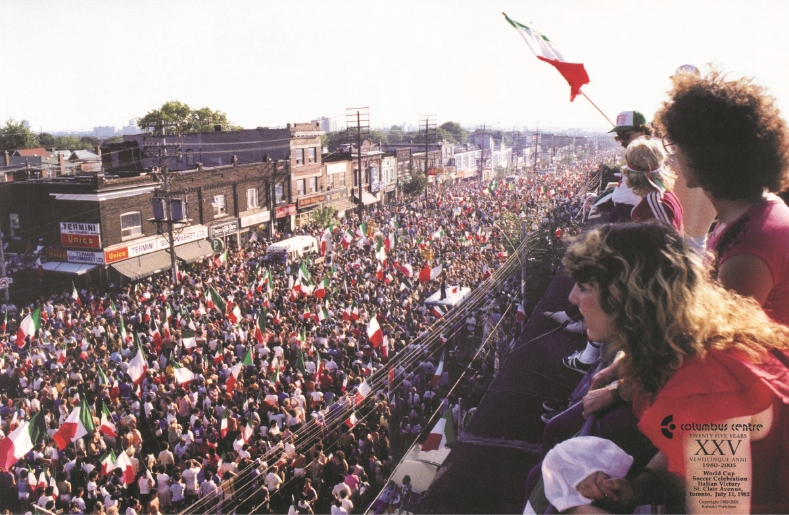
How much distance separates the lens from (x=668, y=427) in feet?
5.33

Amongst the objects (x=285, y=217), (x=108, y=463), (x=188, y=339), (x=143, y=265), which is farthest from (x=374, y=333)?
(x=285, y=217)

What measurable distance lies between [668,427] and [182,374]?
11.6m

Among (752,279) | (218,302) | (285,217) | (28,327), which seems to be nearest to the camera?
(752,279)

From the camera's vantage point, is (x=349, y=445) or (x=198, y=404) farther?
(x=198, y=404)

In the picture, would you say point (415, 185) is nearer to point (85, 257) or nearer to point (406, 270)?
point (85, 257)

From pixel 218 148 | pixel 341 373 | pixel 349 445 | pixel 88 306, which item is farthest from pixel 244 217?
pixel 349 445

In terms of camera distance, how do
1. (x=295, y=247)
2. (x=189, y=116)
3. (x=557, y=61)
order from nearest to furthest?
(x=557, y=61), (x=295, y=247), (x=189, y=116)

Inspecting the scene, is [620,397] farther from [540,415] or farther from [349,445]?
[349,445]

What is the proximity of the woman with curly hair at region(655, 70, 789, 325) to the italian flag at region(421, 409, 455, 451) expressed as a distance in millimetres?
6679

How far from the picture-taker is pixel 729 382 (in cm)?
159

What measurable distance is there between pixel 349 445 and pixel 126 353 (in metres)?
7.15

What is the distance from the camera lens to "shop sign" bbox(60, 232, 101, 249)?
81.7ft

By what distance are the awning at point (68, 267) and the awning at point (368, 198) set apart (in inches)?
1044

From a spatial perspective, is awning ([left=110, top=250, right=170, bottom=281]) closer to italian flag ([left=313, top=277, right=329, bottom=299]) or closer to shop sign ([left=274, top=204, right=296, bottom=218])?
shop sign ([left=274, top=204, right=296, bottom=218])
